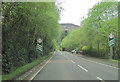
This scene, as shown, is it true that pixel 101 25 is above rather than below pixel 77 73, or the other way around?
above

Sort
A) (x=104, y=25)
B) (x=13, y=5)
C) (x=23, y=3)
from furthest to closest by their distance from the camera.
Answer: (x=104, y=25) < (x=23, y=3) < (x=13, y=5)

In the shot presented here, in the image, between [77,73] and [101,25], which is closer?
[77,73]

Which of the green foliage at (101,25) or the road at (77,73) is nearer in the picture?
the road at (77,73)

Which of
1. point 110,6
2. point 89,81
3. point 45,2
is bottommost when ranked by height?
point 89,81

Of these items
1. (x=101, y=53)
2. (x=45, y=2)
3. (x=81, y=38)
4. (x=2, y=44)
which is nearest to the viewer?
(x=2, y=44)

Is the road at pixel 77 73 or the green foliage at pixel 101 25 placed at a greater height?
the green foliage at pixel 101 25

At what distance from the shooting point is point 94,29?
39906 millimetres

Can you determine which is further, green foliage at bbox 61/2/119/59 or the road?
green foliage at bbox 61/2/119/59

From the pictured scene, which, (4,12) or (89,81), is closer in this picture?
(89,81)

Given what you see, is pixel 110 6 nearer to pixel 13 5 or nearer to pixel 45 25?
pixel 45 25

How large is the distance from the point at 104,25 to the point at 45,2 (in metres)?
17.9

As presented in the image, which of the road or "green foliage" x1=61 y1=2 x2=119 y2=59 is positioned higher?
"green foliage" x1=61 y1=2 x2=119 y2=59

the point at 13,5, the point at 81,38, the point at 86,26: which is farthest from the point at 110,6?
the point at 13,5

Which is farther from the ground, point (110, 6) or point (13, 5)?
point (110, 6)
